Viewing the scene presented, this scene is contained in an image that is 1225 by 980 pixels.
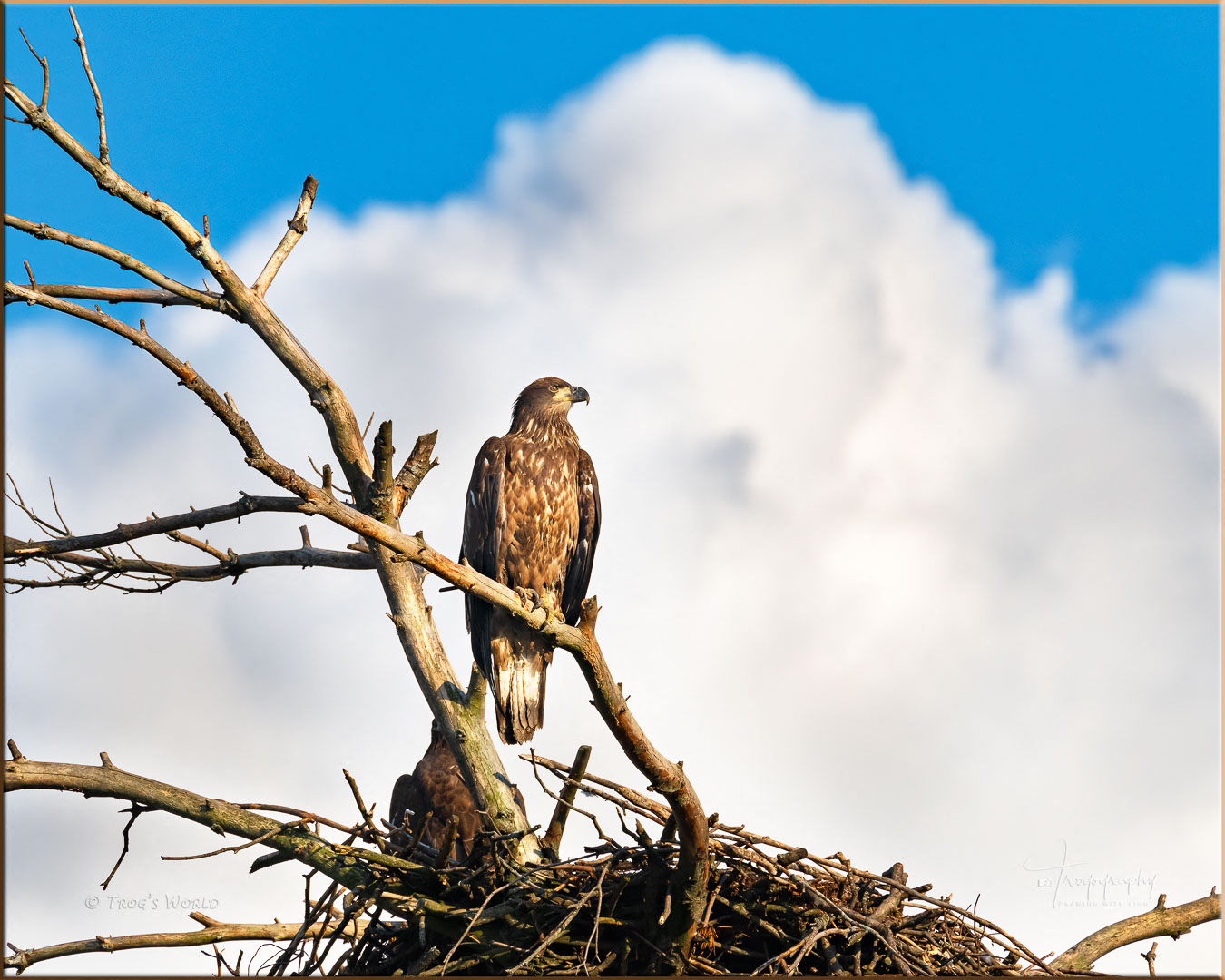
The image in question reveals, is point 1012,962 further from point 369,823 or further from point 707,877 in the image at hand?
point 369,823

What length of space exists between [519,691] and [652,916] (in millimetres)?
2412

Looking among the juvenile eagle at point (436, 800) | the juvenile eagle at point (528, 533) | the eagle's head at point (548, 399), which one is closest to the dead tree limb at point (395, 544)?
the juvenile eagle at point (528, 533)

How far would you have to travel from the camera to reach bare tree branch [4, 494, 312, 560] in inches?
148

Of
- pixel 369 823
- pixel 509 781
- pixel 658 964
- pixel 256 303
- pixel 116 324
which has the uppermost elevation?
pixel 256 303

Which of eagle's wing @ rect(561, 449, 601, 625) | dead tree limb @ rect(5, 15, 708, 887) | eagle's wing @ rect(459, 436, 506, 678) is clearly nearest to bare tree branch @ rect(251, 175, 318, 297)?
dead tree limb @ rect(5, 15, 708, 887)

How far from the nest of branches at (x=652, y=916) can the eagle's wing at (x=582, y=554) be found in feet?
9.69

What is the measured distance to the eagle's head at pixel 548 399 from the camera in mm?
7551

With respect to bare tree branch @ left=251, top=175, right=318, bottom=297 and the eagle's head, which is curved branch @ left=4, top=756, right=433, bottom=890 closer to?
bare tree branch @ left=251, top=175, right=318, bottom=297

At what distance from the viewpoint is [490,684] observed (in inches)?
255

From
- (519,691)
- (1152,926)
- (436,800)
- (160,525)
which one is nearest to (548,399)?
(519,691)

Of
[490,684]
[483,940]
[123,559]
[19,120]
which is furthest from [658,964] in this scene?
[19,120]

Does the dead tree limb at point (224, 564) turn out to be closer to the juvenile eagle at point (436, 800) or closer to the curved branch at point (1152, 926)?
the juvenile eagle at point (436, 800)

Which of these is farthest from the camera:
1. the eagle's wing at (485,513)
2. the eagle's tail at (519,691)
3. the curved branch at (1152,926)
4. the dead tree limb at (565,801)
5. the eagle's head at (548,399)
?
the eagle's head at (548,399)

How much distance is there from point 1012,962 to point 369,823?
2666 mm
